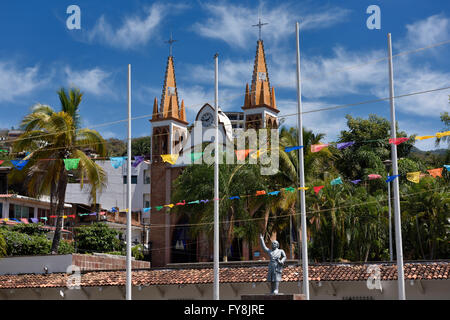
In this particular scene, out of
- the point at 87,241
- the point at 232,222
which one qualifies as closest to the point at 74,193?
the point at 87,241

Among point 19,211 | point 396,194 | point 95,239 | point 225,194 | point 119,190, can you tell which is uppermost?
point 119,190

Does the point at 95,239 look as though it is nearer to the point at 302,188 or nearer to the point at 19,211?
the point at 19,211

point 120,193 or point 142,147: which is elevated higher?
point 142,147

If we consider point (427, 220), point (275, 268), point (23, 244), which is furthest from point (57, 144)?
point (427, 220)

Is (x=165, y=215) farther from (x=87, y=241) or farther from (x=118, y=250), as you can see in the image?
(x=87, y=241)

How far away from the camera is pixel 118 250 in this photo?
49.6 m

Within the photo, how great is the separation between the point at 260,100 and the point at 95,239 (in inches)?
691

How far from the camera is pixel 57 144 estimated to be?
107ft

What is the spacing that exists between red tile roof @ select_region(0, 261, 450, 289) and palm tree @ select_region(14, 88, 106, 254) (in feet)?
12.0

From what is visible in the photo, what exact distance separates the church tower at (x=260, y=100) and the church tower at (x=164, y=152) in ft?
22.7

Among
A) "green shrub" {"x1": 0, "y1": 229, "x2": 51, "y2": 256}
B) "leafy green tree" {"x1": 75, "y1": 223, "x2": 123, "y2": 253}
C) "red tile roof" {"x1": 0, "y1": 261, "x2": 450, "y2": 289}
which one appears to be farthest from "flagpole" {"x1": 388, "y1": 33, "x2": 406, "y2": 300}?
"leafy green tree" {"x1": 75, "y1": 223, "x2": 123, "y2": 253}

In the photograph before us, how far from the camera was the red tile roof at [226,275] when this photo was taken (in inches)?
989

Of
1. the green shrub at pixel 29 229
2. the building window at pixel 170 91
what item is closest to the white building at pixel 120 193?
the building window at pixel 170 91

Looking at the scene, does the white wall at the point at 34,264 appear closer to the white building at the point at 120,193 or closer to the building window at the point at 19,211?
the building window at the point at 19,211
